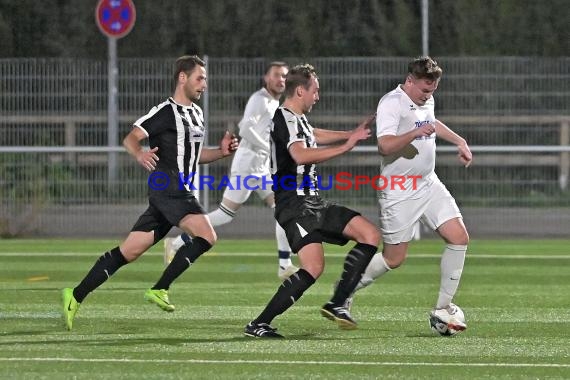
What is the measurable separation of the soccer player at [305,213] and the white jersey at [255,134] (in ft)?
15.2

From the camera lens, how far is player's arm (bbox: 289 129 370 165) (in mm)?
9719

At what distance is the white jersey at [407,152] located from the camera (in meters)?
10.4

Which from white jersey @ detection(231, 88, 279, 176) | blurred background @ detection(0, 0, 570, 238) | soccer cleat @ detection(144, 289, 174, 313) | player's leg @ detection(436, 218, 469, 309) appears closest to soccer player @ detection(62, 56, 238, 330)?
soccer cleat @ detection(144, 289, 174, 313)

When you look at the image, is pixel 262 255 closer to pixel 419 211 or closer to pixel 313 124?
pixel 313 124

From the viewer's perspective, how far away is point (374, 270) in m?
10.8

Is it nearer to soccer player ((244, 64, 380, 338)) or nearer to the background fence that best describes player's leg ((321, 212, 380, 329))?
soccer player ((244, 64, 380, 338))

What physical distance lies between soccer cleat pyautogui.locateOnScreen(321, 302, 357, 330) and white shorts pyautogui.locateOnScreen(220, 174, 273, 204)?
212 inches

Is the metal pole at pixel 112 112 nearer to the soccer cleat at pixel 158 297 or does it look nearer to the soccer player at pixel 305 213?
the soccer cleat at pixel 158 297

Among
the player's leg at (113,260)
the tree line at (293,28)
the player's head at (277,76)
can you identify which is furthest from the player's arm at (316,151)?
the tree line at (293,28)

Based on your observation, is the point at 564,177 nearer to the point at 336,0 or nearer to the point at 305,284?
the point at 336,0

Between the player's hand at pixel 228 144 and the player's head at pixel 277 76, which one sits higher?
the player's head at pixel 277 76

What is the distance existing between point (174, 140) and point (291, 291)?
182cm

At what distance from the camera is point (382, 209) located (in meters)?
10.8

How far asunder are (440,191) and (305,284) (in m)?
1.37
